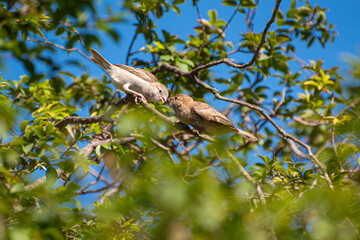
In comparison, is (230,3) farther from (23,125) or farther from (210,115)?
(23,125)

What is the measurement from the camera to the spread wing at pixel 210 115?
181 inches

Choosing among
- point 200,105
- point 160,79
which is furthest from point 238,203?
point 160,79

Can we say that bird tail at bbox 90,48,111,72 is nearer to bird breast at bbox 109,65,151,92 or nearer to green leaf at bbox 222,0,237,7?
bird breast at bbox 109,65,151,92

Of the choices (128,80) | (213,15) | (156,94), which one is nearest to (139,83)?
(128,80)

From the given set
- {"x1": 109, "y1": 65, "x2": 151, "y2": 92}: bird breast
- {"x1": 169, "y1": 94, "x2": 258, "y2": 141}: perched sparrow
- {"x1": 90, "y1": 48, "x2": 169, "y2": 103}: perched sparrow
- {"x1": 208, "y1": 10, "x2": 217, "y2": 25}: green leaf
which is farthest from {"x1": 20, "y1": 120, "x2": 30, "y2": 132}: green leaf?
{"x1": 208, "y1": 10, "x2": 217, "y2": 25}: green leaf

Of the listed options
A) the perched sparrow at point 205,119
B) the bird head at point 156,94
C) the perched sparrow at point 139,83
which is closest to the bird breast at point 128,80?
the perched sparrow at point 139,83

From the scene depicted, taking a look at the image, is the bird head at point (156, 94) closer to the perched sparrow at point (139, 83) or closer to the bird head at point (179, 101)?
the perched sparrow at point (139, 83)

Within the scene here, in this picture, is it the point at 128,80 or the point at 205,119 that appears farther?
the point at 128,80

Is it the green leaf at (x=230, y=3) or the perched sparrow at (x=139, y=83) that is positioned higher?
the green leaf at (x=230, y=3)

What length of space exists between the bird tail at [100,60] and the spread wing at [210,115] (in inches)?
69.3

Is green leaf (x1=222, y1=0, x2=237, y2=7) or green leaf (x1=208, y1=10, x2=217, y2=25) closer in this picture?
green leaf (x1=222, y1=0, x2=237, y2=7)

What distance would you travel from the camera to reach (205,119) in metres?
4.67

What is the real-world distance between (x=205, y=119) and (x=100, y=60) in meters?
2.17

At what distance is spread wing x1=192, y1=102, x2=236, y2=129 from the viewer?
459cm
